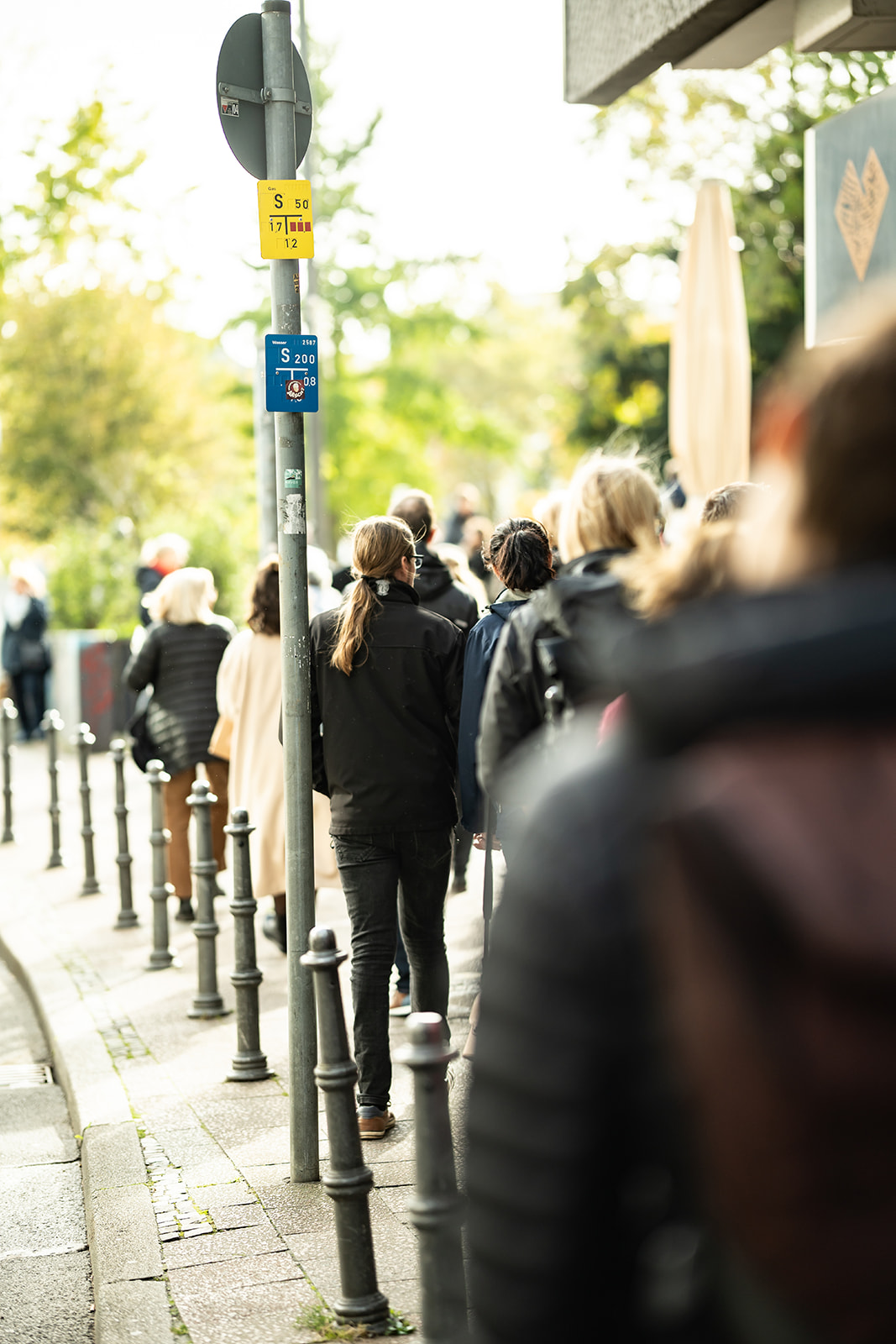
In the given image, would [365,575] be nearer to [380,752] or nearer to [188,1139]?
[380,752]

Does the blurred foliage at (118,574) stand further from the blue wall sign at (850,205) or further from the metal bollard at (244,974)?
the metal bollard at (244,974)

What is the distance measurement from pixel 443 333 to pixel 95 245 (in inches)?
303

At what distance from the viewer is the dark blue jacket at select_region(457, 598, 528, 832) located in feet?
16.3

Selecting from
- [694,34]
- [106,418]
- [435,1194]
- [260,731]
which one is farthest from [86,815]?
[106,418]

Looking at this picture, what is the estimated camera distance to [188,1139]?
512cm

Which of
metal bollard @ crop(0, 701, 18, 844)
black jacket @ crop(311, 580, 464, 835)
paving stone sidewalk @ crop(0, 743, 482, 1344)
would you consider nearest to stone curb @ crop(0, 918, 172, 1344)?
paving stone sidewalk @ crop(0, 743, 482, 1344)

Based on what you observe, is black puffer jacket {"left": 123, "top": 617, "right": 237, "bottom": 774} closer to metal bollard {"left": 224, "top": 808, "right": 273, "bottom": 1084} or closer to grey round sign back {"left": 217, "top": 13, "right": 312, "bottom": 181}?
metal bollard {"left": 224, "top": 808, "right": 273, "bottom": 1084}

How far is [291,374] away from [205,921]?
277cm

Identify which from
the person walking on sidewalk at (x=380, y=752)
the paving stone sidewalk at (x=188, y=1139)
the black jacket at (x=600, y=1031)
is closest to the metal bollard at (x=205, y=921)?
the paving stone sidewalk at (x=188, y=1139)

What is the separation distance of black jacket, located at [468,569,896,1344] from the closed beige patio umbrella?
27.4ft

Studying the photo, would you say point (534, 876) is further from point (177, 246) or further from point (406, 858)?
point (177, 246)

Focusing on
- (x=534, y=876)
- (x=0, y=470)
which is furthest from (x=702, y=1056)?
(x=0, y=470)

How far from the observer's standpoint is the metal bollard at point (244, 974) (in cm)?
567

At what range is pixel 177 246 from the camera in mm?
24219
